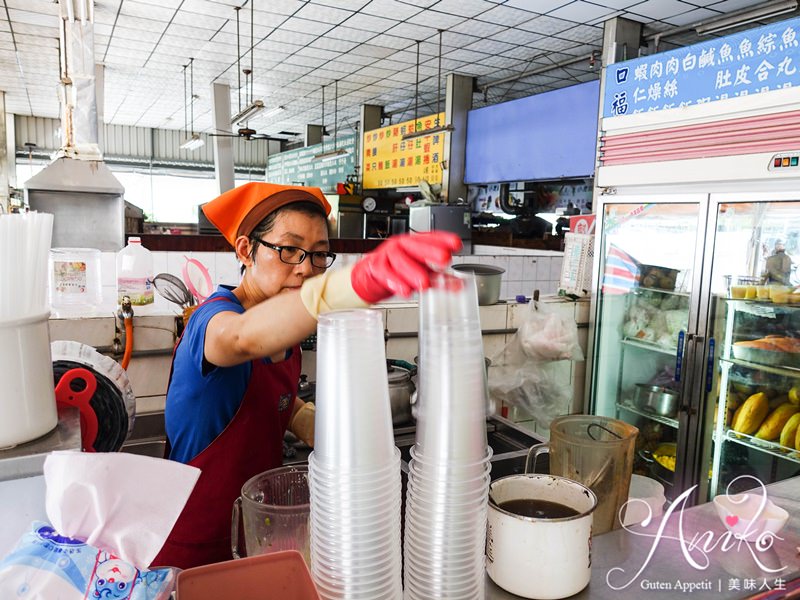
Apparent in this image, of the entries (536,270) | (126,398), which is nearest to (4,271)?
(126,398)

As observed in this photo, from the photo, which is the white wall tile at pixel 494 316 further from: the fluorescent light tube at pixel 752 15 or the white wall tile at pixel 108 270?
the fluorescent light tube at pixel 752 15

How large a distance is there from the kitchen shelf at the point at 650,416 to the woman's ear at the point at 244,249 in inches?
127

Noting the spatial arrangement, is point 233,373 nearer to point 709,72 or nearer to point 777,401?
point 777,401

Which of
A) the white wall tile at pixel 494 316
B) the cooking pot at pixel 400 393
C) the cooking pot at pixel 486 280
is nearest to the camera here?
the cooking pot at pixel 400 393

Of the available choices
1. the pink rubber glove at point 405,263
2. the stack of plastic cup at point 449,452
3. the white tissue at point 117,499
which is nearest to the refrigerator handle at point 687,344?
the stack of plastic cup at point 449,452

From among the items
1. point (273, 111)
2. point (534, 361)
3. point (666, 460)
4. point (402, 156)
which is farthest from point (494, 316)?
point (273, 111)

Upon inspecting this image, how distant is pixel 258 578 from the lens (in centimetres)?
76

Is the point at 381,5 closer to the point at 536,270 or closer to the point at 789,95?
the point at 536,270

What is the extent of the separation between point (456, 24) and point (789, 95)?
3912 millimetres

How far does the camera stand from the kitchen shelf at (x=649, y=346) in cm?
370

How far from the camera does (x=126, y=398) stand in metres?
1.08

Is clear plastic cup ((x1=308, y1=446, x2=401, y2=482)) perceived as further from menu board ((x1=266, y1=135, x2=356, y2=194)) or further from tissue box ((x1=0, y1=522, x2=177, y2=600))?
menu board ((x1=266, y1=135, x2=356, y2=194))

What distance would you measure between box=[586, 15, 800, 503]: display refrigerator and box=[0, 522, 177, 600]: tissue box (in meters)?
3.24

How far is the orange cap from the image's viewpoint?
1327 millimetres
